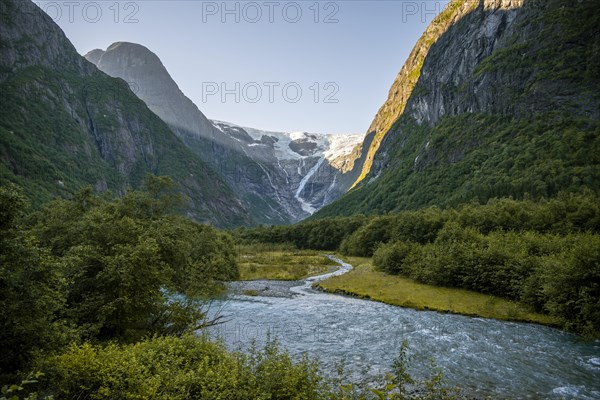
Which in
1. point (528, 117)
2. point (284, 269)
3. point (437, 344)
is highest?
point (528, 117)

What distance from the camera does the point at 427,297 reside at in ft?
163

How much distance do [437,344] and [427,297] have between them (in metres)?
19.5

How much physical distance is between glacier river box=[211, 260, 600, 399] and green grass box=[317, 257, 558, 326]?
202cm

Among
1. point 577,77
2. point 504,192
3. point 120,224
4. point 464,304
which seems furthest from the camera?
point 577,77

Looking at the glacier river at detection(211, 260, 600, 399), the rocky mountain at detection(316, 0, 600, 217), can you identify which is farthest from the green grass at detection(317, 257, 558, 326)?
the rocky mountain at detection(316, 0, 600, 217)

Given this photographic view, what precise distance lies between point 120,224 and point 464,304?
40.1 m

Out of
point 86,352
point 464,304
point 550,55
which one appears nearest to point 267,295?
point 464,304

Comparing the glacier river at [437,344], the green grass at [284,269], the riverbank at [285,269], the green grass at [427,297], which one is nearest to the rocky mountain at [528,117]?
the riverbank at [285,269]

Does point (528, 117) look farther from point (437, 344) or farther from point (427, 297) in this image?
point (437, 344)

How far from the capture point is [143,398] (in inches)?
554

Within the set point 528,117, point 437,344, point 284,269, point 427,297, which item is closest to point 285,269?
point 284,269

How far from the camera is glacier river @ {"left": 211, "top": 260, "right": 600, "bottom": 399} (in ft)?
77.3

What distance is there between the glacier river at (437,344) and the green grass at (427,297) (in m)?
2.02

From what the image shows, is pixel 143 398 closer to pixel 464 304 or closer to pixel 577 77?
pixel 464 304
